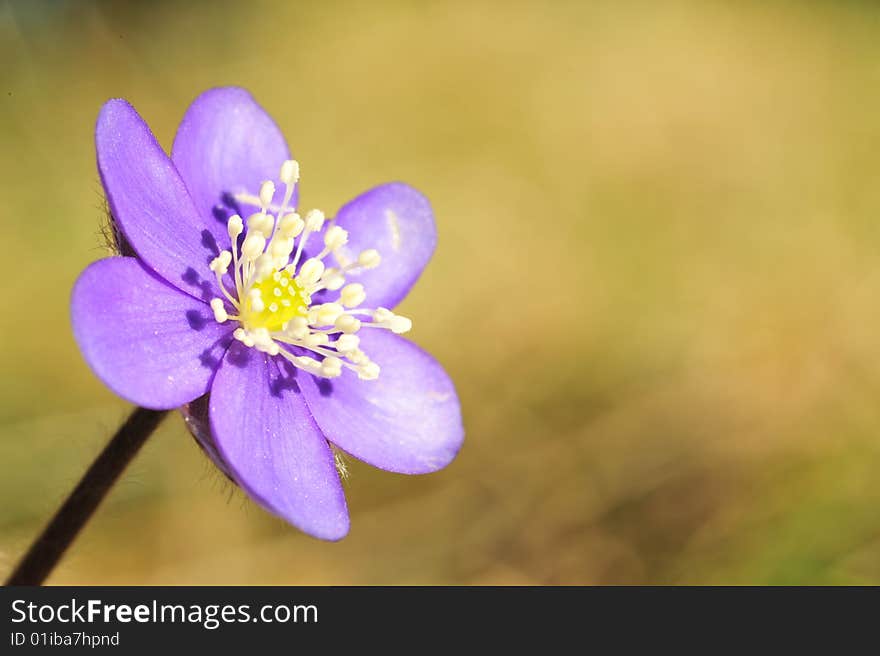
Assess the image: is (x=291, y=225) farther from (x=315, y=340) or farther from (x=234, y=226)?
(x=315, y=340)

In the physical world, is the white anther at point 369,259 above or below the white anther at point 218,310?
above

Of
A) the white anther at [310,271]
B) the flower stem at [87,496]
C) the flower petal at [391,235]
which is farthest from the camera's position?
the flower petal at [391,235]

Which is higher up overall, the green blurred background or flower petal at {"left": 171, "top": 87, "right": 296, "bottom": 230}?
the green blurred background

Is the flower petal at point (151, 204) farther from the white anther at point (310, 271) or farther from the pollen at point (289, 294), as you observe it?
the white anther at point (310, 271)

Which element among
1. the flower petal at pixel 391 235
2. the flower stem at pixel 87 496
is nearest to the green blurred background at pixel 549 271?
the flower stem at pixel 87 496

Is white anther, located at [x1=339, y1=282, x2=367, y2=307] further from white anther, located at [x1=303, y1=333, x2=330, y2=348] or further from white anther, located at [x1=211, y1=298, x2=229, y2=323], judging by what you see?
white anther, located at [x1=211, y1=298, x2=229, y2=323]

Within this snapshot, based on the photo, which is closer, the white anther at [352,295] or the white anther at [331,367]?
the white anther at [331,367]

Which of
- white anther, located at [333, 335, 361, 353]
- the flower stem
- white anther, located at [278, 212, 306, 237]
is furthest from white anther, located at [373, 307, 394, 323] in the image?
the flower stem
